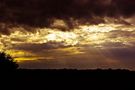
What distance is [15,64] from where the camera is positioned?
47.9 meters
